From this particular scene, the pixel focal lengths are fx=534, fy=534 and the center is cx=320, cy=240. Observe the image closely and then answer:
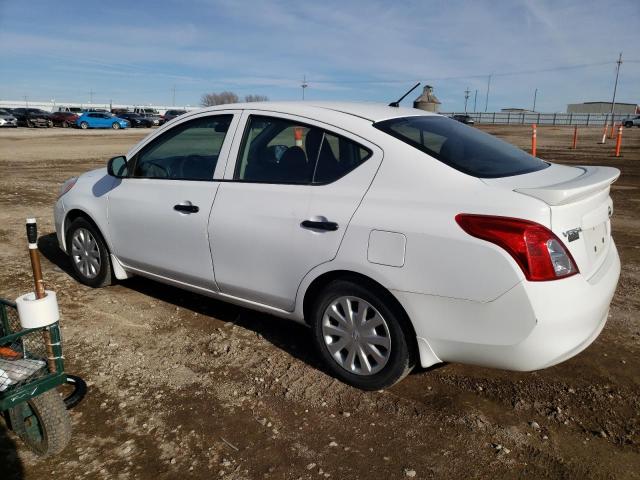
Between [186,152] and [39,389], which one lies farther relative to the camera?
[186,152]

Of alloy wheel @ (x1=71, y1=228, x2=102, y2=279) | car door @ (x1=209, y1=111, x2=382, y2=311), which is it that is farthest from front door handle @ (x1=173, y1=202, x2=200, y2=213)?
alloy wheel @ (x1=71, y1=228, x2=102, y2=279)

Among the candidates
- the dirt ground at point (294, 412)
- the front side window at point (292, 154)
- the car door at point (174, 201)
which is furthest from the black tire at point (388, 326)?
the car door at point (174, 201)

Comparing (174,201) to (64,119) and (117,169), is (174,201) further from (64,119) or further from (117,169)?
(64,119)

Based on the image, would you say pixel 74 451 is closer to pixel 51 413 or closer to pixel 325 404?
pixel 51 413

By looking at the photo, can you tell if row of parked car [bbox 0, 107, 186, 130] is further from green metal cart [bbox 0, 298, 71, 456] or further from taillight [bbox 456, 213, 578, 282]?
taillight [bbox 456, 213, 578, 282]

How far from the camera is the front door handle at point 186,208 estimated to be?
3800 millimetres

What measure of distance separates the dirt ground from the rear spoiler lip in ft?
4.08

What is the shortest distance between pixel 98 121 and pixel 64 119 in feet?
11.0

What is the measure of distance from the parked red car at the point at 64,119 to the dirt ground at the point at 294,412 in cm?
4648

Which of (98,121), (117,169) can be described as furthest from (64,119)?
(117,169)

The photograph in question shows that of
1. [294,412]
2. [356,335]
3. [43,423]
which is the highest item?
[356,335]

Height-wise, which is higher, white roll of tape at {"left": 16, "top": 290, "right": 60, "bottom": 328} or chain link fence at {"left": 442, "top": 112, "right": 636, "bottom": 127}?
chain link fence at {"left": 442, "top": 112, "right": 636, "bottom": 127}

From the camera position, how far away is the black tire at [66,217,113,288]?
4.73 meters

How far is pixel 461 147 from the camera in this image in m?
3.29
